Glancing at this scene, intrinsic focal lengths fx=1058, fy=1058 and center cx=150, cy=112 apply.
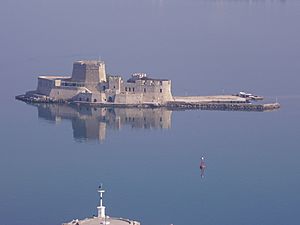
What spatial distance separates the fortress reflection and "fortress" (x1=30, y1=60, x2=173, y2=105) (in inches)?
23.1

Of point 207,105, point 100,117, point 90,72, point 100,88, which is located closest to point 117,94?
point 100,88

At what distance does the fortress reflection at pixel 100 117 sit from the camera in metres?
34.4

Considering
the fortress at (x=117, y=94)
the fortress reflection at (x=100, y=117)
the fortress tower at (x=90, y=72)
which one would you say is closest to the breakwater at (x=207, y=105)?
the fortress at (x=117, y=94)

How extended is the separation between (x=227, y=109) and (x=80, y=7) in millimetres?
42901

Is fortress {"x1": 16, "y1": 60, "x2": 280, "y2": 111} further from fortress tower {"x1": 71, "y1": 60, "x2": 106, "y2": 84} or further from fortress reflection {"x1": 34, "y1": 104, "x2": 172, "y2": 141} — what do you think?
fortress reflection {"x1": 34, "y1": 104, "x2": 172, "y2": 141}

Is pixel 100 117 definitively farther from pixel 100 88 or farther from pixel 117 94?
pixel 100 88

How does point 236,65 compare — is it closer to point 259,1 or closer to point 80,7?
point 80,7

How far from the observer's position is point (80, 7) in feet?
262

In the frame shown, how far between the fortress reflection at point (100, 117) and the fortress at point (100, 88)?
23.1 inches

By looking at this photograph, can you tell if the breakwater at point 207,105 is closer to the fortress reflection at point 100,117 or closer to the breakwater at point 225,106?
the breakwater at point 225,106

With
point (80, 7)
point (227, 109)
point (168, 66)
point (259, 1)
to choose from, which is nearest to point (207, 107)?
point (227, 109)

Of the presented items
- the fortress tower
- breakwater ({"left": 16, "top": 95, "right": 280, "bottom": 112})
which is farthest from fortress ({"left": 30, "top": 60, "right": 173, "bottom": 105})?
breakwater ({"left": 16, "top": 95, "right": 280, "bottom": 112})

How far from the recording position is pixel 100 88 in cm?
3909

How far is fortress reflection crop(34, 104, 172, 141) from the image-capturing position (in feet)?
113
